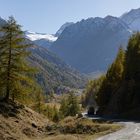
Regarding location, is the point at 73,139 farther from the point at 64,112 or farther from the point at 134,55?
the point at 64,112

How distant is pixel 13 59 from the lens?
226ft

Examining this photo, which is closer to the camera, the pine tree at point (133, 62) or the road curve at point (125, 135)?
the road curve at point (125, 135)

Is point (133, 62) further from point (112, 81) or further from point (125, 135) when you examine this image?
point (125, 135)

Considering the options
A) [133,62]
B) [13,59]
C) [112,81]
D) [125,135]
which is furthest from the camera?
[112,81]

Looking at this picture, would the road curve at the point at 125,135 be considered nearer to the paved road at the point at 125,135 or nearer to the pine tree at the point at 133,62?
the paved road at the point at 125,135

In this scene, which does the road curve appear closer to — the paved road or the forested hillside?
the paved road

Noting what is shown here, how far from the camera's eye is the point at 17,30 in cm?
6931

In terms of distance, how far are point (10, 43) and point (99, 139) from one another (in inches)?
946

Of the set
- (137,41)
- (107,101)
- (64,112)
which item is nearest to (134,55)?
(137,41)

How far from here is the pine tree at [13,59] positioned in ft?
223

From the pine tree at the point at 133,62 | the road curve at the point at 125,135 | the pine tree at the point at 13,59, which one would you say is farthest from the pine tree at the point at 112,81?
the road curve at the point at 125,135

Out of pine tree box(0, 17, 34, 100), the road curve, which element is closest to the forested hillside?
the road curve

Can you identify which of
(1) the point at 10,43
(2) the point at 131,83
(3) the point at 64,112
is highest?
(1) the point at 10,43

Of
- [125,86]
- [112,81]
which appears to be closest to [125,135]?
[125,86]
